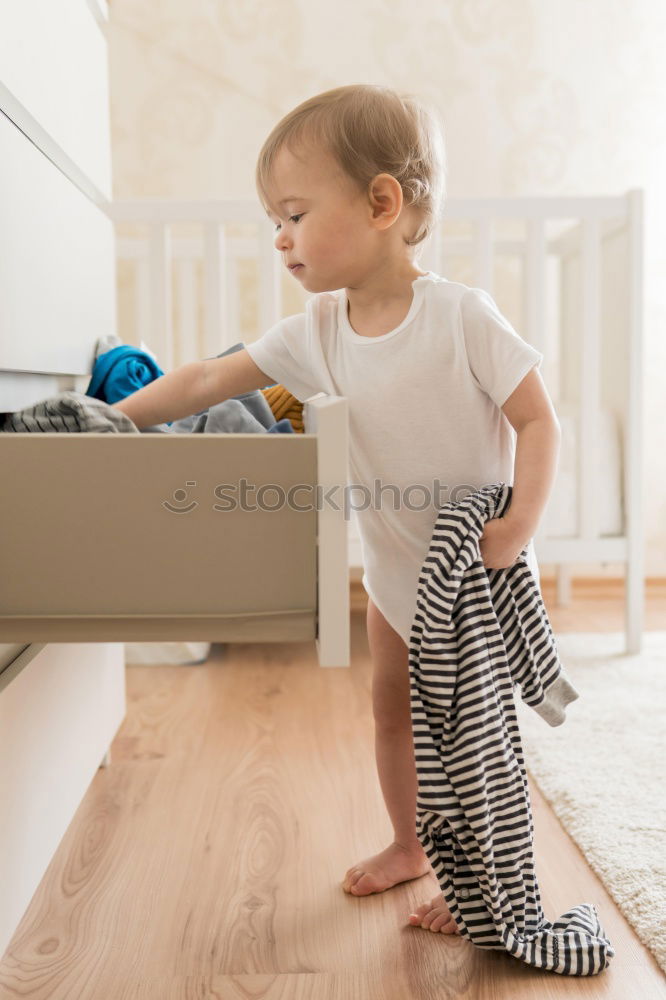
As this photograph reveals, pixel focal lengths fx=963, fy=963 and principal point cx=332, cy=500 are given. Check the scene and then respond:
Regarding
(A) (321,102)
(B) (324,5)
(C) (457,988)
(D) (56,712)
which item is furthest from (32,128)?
(B) (324,5)

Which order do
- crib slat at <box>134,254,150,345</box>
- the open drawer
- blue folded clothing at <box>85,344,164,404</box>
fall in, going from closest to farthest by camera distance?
1. the open drawer
2. blue folded clothing at <box>85,344,164,404</box>
3. crib slat at <box>134,254,150,345</box>

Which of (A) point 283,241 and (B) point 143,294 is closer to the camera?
(A) point 283,241

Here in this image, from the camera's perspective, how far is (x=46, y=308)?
1009mm

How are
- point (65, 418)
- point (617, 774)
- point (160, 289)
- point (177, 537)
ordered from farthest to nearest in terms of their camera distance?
point (160, 289), point (617, 774), point (65, 418), point (177, 537)

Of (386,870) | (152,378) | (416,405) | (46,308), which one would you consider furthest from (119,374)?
(386,870)

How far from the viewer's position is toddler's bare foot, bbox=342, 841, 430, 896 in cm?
102

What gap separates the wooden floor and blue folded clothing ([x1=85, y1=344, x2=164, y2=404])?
1.72 feet

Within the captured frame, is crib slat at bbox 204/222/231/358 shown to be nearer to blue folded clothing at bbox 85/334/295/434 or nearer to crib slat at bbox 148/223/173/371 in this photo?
crib slat at bbox 148/223/173/371

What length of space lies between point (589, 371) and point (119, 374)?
1.08 m

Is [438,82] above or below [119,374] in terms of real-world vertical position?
above

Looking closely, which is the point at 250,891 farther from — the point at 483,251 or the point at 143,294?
the point at 143,294

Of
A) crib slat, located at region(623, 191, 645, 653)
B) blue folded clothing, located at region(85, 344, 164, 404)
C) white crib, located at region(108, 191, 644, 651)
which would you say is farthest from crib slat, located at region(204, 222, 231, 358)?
crib slat, located at region(623, 191, 645, 653)

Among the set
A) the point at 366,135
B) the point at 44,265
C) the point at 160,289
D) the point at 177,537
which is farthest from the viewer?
the point at 160,289

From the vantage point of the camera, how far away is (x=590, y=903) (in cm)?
98
